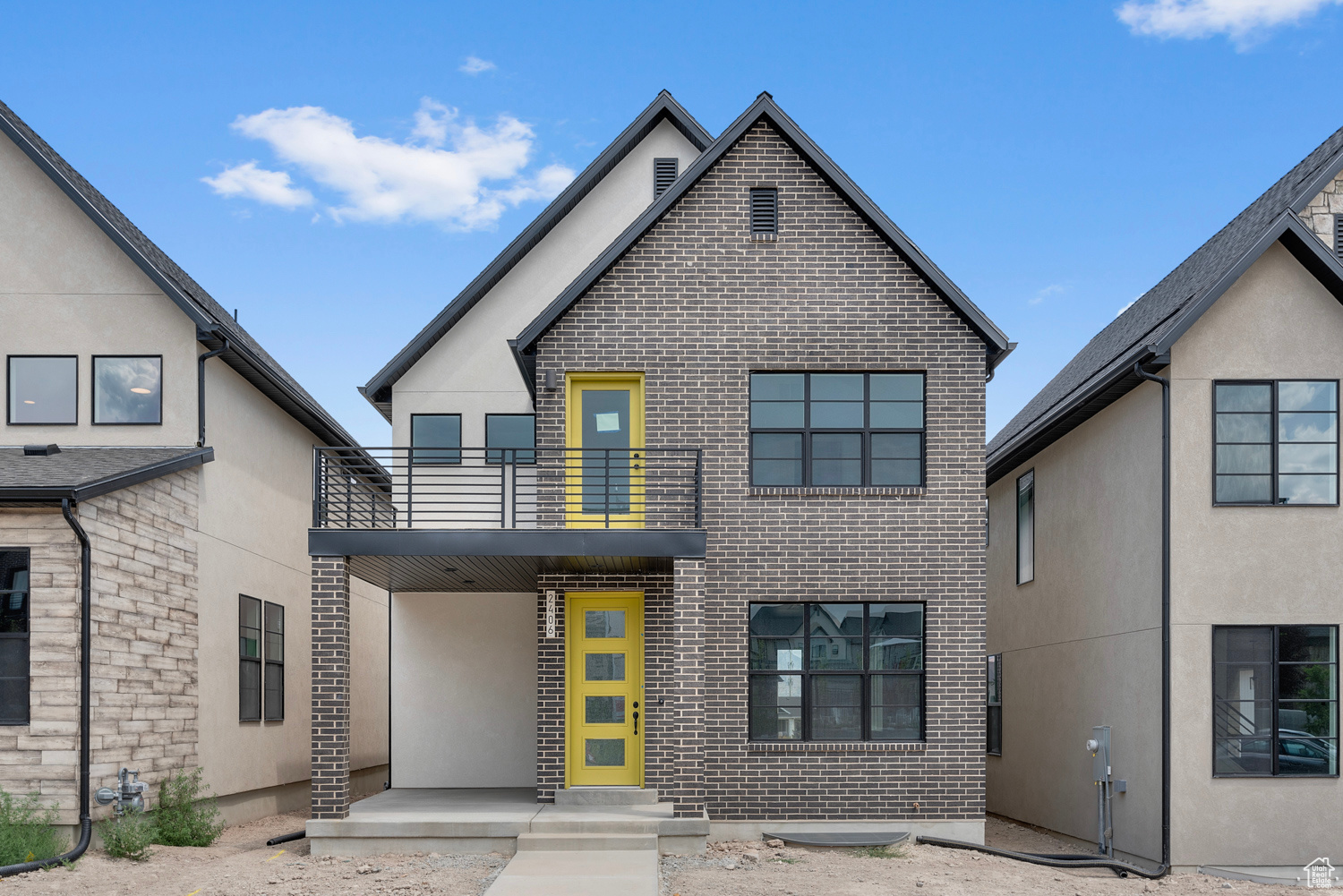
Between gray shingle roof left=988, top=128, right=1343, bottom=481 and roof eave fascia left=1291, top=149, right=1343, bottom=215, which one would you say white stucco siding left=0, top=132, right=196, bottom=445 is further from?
roof eave fascia left=1291, top=149, right=1343, bottom=215

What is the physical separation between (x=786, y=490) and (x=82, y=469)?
338 inches

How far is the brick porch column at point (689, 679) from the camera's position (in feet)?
40.1

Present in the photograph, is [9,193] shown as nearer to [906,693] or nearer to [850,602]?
[850,602]

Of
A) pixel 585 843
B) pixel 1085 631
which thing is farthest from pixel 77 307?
pixel 1085 631

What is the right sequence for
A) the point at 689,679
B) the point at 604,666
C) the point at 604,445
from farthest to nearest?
the point at 604,445 < the point at 604,666 < the point at 689,679

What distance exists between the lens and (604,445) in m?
13.9

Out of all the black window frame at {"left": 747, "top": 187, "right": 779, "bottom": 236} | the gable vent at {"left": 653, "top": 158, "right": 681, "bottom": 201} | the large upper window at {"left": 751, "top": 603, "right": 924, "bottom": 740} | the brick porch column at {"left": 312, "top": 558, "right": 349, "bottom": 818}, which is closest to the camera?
the brick porch column at {"left": 312, "top": 558, "right": 349, "bottom": 818}

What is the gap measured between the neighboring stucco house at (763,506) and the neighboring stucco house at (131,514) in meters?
2.53

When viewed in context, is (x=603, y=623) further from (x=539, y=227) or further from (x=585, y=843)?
(x=539, y=227)

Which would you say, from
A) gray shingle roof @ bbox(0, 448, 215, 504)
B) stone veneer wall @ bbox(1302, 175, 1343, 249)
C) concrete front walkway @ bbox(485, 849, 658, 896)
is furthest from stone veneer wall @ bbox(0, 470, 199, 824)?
stone veneer wall @ bbox(1302, 175, 1343, 249)

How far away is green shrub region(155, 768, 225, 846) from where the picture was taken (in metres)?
12.7

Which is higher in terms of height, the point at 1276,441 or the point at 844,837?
the point at 1276,441

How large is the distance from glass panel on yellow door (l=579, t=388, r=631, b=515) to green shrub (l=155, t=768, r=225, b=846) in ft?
20.2

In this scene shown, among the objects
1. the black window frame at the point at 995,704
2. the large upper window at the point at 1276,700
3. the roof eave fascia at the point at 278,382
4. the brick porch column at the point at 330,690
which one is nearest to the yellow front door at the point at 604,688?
the brick porch column at the point at 330,690
